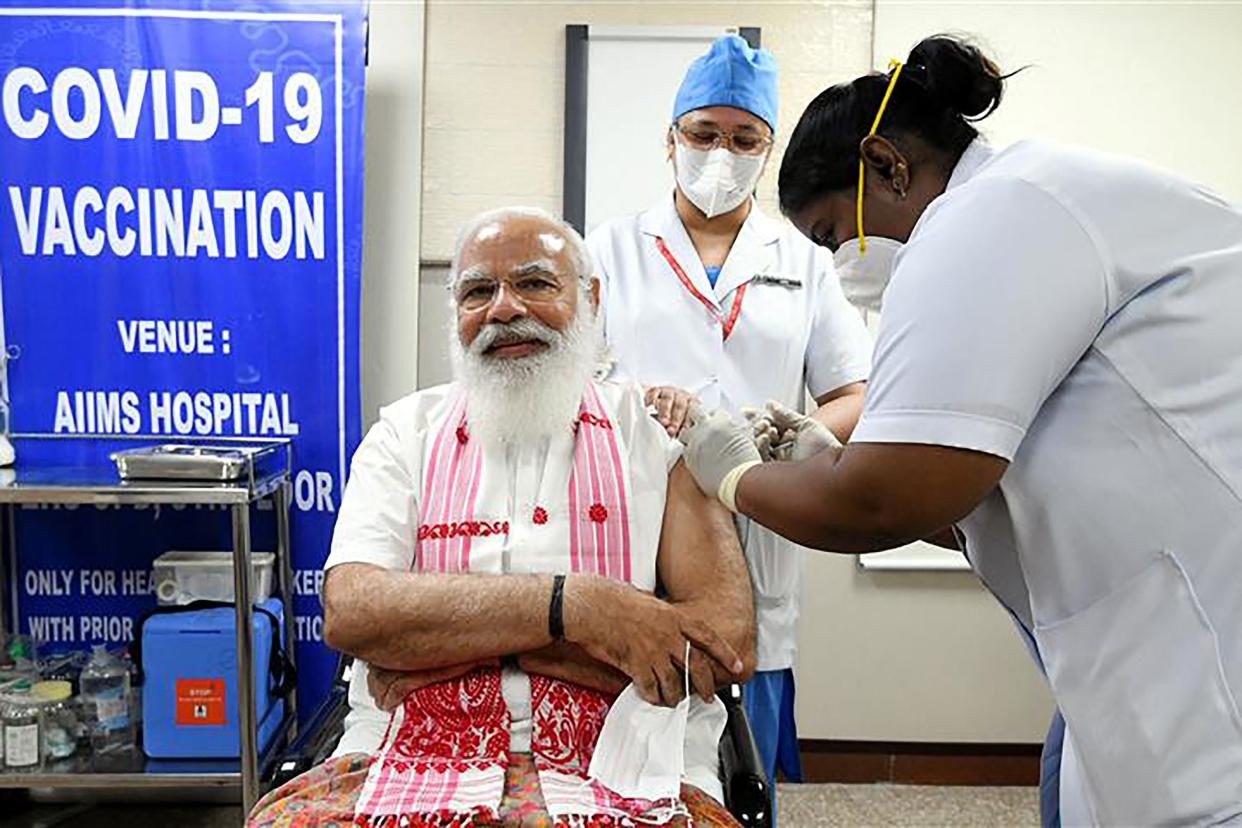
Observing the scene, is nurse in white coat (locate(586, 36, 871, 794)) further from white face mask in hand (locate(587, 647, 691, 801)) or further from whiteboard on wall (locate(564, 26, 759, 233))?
whiteboard on wall (locate(564, 26, 759, 233))

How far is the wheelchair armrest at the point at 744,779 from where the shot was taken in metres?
1.55

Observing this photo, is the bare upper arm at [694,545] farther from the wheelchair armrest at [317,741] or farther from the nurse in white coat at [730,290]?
the wheelchair armrest at [317,741]

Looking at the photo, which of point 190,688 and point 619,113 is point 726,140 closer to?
point 619,113

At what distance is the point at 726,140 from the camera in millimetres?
2135

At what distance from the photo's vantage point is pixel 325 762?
1.64 metres

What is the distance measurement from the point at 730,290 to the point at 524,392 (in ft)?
1.82

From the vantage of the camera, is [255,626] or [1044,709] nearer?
[255,626]

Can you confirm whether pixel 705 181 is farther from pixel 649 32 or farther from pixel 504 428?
pixel 649 32

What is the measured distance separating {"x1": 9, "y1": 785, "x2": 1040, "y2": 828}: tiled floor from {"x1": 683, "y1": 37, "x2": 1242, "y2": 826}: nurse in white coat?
1.96 m

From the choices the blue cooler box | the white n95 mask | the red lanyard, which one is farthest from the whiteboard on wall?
the white n95 mask

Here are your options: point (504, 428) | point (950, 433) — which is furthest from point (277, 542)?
point (950, 433)

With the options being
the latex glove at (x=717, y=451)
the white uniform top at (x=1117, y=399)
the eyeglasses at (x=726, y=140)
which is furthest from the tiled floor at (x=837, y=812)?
the white uniform top at (x=1117, y=399)

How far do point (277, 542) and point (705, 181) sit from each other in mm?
1575

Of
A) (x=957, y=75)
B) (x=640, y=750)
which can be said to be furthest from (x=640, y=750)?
(x=957, y=75)
